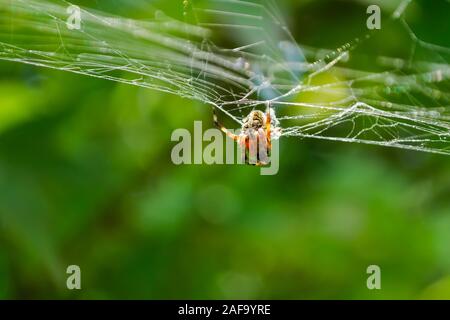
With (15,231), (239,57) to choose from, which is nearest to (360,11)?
(239,57)

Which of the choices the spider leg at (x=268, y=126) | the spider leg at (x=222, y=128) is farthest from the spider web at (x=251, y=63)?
the spider leg at (x=222, y=128)

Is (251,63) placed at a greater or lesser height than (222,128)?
greater

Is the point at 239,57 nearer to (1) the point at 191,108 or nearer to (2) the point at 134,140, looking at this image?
(1) the point at 191,108

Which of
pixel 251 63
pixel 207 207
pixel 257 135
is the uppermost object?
pixel 251 63

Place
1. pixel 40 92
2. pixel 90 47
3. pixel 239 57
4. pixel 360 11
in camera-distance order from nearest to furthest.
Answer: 1. pixel 90 47
2. pixel 40 92
3. pixel 239 57
4. pixel 360 11

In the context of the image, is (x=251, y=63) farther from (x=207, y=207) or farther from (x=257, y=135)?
(x=207, y=207)

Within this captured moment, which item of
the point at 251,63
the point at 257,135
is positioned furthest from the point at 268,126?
the point at 251,63

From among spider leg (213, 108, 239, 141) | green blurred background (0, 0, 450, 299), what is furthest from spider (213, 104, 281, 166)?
green blurred background (0, 0, 450, 299)
